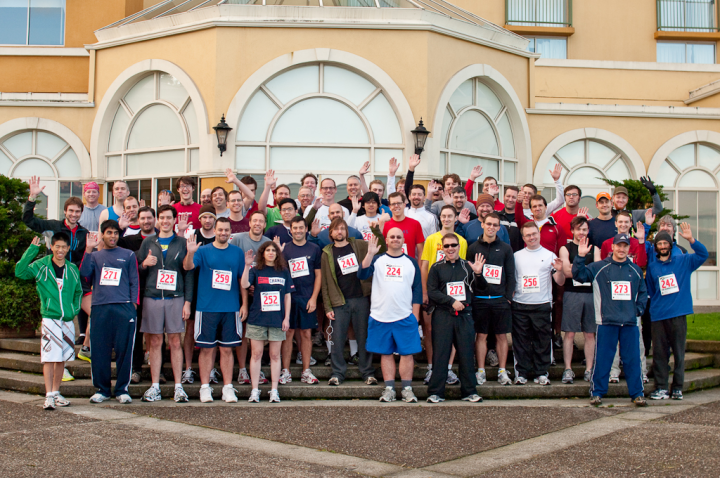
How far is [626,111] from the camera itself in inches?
634

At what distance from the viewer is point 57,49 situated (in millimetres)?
15688

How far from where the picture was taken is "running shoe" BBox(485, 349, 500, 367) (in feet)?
27.5

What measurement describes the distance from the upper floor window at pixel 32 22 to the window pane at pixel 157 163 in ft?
15.1

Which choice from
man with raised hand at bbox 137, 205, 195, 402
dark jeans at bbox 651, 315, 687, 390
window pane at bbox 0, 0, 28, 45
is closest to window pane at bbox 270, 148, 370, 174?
man with raised hand at bbox 137, 205, 195, 402

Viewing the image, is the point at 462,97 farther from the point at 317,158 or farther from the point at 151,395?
the point at 151,395

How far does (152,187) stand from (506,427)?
10331 mm

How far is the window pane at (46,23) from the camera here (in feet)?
53.3

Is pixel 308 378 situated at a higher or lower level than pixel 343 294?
lower

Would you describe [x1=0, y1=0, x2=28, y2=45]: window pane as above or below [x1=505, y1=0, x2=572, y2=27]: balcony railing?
below

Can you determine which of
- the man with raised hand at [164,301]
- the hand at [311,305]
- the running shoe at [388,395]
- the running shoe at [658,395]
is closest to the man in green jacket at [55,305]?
the man with raised hand at [164,301]

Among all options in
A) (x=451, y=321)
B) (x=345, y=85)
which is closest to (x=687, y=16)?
(x=345, y=85)

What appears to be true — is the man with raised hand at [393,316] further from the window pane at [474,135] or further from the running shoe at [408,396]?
the window pane at [474,135]

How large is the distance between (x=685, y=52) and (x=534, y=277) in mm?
16795

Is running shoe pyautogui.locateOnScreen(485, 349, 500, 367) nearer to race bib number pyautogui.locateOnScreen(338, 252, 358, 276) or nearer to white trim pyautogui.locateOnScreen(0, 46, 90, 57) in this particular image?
race bib number pyautogui.locateOnScreen(338, 252, 358, 276)
